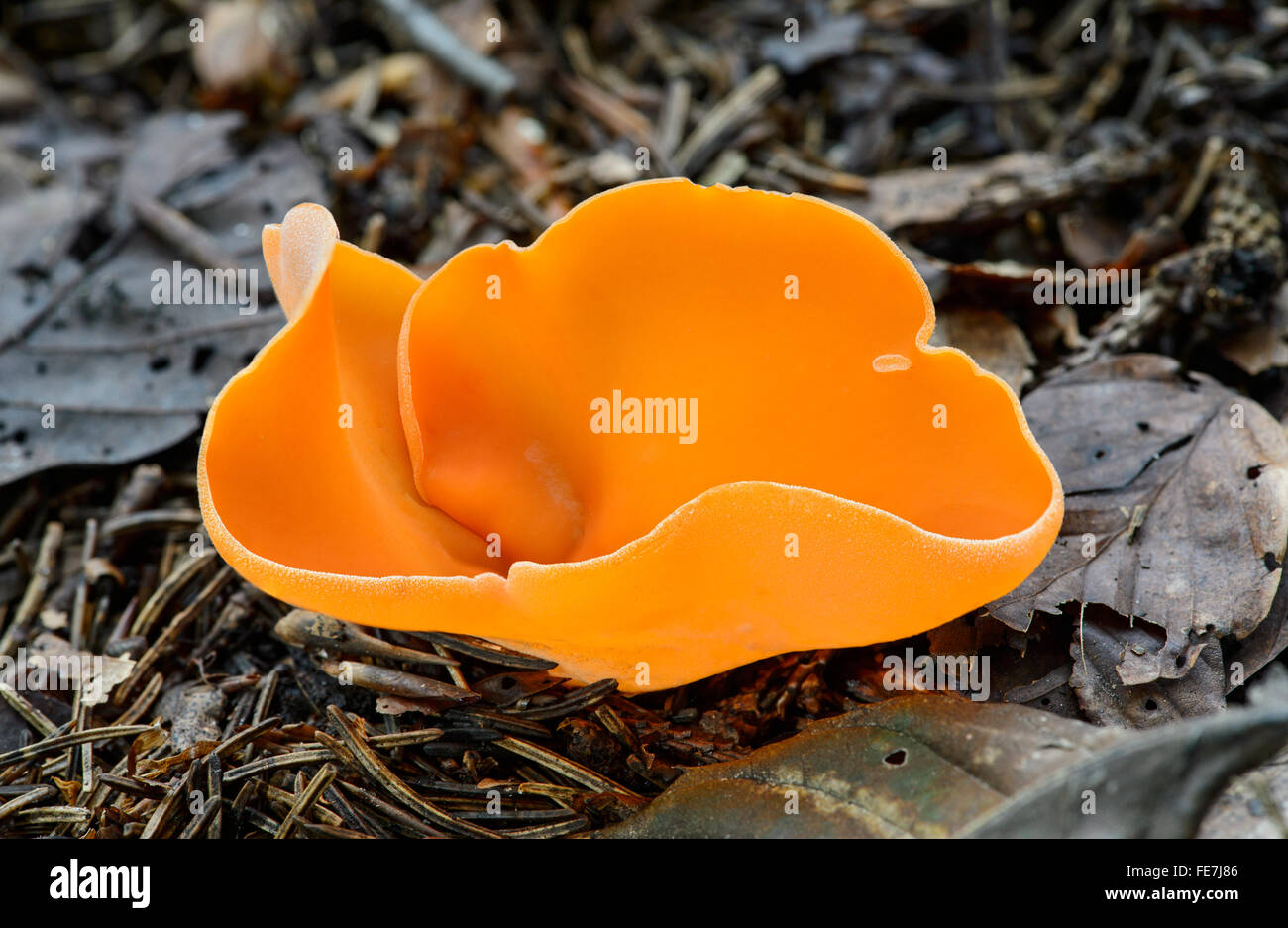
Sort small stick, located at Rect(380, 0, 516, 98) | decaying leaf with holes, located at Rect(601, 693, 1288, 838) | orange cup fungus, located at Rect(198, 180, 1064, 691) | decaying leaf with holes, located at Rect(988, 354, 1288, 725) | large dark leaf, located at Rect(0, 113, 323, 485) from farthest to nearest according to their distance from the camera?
small stick, located at Rect(380, 0, 516, 98) → large dark leaf, located at Rect(0, 113, 323, 485) → decaying leaf with holes, located at Rect(988, 354, 1288, 725) → orange cup fungus, located at Rect(198, 180, 1064, 691) → decaying leaf with holes, located at Rect(601, 693, 1288, 838)

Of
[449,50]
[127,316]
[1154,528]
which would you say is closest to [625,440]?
[1154,528]

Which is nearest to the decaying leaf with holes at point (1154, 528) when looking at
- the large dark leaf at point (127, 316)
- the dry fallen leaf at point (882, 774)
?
the dry fallen leaf at point (882, 774)

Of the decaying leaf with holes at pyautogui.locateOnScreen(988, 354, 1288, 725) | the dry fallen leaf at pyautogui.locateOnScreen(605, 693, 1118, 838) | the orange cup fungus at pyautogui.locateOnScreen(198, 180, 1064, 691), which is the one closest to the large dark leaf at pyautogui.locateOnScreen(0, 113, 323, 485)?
the orange cup fungus at pyautogui.locateOnScreen(198, 180, 1064, 691)

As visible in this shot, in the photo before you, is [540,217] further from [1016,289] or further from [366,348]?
[1016,289]

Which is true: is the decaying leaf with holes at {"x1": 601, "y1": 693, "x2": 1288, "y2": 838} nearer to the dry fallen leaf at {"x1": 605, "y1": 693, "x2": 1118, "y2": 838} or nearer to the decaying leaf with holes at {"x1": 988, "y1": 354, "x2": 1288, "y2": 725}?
the dry fallen leaf at {"x1": 605, "y1": 693, "x2": 1118, "y2": 838}

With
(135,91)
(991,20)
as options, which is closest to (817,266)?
(991,20)

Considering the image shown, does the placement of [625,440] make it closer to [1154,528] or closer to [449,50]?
[1154,528]
